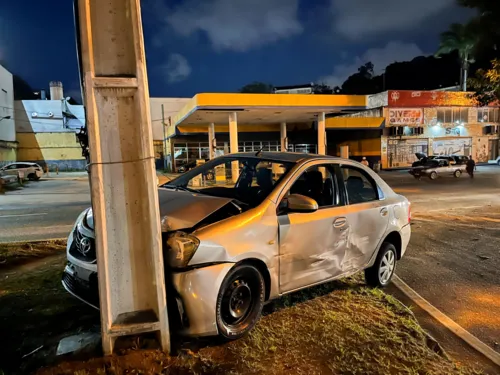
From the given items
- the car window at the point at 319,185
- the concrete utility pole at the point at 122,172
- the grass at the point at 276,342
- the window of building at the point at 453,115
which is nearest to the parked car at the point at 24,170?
the grass at the point at 276,342

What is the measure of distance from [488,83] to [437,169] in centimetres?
1394

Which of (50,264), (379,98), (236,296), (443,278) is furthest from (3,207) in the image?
(379,98)

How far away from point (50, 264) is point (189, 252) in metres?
3.73

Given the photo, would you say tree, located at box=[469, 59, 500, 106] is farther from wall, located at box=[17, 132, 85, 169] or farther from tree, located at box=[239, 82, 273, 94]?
tree, located at box=[239, 82, 273, 94]

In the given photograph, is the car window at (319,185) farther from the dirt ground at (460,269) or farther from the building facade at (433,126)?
the building facade at (433,126)

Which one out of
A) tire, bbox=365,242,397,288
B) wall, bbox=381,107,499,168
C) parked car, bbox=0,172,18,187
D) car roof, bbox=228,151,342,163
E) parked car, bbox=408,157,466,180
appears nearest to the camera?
car roof, bbox=228,151,342,163

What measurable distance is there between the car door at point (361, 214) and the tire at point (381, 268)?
245 mm

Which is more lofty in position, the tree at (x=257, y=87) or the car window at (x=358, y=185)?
the tree at (x=257, y=87)

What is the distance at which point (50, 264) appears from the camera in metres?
5.70

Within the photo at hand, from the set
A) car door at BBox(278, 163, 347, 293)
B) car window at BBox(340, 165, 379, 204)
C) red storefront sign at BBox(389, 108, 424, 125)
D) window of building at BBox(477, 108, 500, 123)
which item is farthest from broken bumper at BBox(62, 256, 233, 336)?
window of building at BBox(477, 108, 500, 123)

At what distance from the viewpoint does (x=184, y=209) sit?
11.3ft

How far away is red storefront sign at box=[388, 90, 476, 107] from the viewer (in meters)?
38.2

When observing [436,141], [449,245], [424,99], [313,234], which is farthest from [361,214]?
[436,141]

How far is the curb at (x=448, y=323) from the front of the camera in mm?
3470
